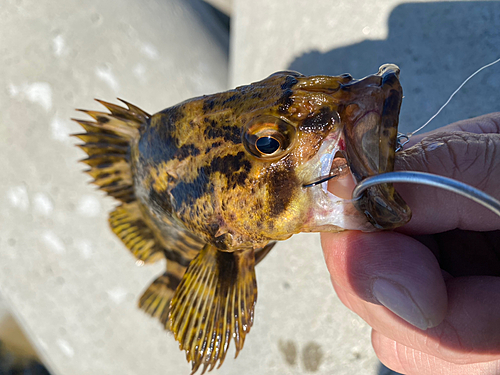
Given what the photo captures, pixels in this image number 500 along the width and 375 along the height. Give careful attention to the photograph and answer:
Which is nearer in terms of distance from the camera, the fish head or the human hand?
→ the fish head

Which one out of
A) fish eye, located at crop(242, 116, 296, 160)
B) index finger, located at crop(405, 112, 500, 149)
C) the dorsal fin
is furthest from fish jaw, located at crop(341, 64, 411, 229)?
the dorsal fin

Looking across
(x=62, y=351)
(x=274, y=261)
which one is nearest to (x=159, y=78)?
(x=274, y=261)

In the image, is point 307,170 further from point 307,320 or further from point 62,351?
point 62,351

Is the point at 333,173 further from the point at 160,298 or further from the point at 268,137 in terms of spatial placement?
the point at 160,298

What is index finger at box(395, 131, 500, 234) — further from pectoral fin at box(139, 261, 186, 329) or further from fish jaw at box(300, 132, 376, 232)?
pectoral fin at box(139, 261, 186, 329)

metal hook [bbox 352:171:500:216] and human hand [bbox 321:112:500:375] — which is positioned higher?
metal hook [bbox 352:171:500:216]

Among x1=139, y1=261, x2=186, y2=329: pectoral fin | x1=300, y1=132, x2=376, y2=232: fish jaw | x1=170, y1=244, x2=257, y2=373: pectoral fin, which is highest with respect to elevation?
x1=300, y1=132, x2=376, y2=232: fish jaw

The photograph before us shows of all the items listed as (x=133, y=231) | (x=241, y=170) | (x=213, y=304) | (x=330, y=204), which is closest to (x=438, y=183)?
(x=330, y=204)


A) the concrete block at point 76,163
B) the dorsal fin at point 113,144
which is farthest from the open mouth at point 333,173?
the concrete block at point 76,163
